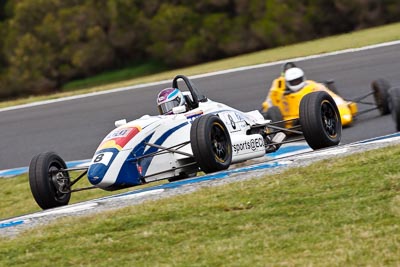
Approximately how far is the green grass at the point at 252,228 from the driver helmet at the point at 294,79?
521 cm

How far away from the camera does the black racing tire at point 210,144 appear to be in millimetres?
8281

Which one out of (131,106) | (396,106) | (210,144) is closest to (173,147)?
(210,144)

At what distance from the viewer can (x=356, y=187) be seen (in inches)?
248

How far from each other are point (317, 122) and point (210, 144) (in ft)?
4.16

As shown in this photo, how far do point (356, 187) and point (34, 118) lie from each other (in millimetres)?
10961

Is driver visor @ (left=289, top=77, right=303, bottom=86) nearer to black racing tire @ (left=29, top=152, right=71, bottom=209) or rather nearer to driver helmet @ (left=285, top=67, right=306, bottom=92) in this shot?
driver helmet @ (left=285, top=67, right=306, bottom=92)

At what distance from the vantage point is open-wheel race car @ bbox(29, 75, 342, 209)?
846 centimetres

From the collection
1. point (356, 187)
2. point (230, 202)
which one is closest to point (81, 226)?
point (230, 202)

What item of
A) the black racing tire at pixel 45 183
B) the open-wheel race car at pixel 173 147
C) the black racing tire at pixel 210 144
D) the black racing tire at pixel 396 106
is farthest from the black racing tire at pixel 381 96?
the black racing tire at pixel 45 183

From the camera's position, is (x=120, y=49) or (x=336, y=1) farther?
(x=120, y=49)

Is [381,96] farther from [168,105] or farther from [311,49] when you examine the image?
[311,49]

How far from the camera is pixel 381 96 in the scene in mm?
12359

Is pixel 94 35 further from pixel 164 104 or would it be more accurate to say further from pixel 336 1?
pixel 164 104

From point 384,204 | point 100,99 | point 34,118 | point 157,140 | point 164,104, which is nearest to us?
point 384,204
